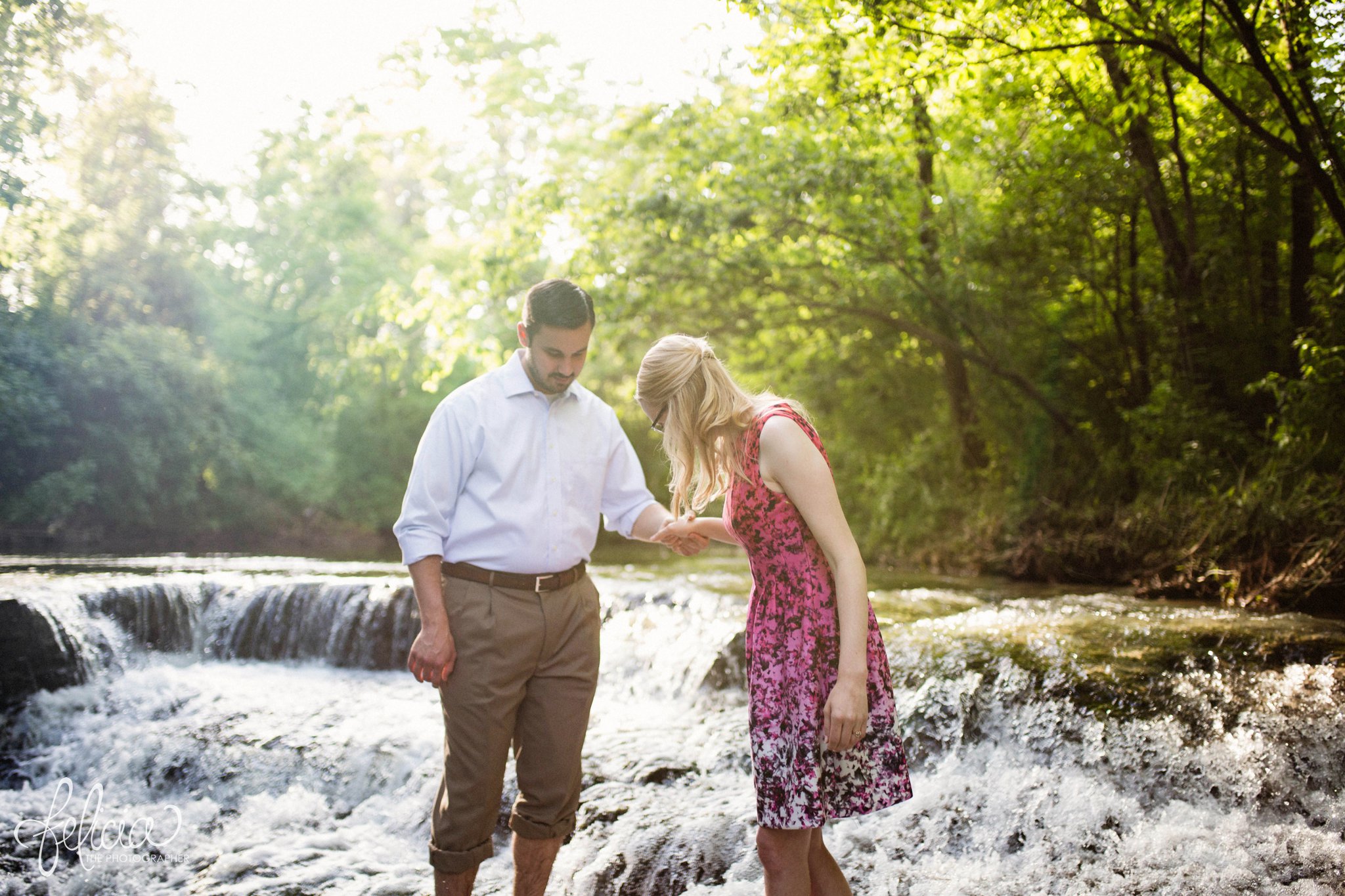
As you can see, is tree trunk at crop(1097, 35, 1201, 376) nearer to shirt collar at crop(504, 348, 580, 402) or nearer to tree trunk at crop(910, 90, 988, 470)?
tree trunk at crop(910, 90, 988, 470)

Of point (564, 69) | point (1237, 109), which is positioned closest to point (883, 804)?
point (1237, 109)

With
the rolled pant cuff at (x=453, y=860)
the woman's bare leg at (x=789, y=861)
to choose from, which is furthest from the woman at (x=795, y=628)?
the rolled pant cuff at (x=453, y=860)

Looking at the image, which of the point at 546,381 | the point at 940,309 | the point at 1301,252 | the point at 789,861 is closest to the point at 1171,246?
the point at 1301,252

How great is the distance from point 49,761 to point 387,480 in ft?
48.1

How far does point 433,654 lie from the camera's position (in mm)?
2602

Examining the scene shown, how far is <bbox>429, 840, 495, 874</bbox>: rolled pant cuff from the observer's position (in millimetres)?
2691

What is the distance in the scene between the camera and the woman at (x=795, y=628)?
2.20 metres

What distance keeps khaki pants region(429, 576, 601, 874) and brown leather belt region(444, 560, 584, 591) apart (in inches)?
0.6

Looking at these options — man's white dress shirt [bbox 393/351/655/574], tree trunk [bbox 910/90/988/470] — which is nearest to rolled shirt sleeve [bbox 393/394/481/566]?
man's white dress shirt [bbox 393/351/655/574]

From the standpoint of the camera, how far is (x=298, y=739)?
5.62 metres

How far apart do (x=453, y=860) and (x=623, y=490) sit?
1.23m

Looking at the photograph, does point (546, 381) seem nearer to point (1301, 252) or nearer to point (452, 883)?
point (452, 883)

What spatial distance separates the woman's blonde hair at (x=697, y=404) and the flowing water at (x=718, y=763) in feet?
6.66

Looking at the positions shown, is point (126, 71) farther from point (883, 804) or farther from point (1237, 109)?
point (883, 804)
